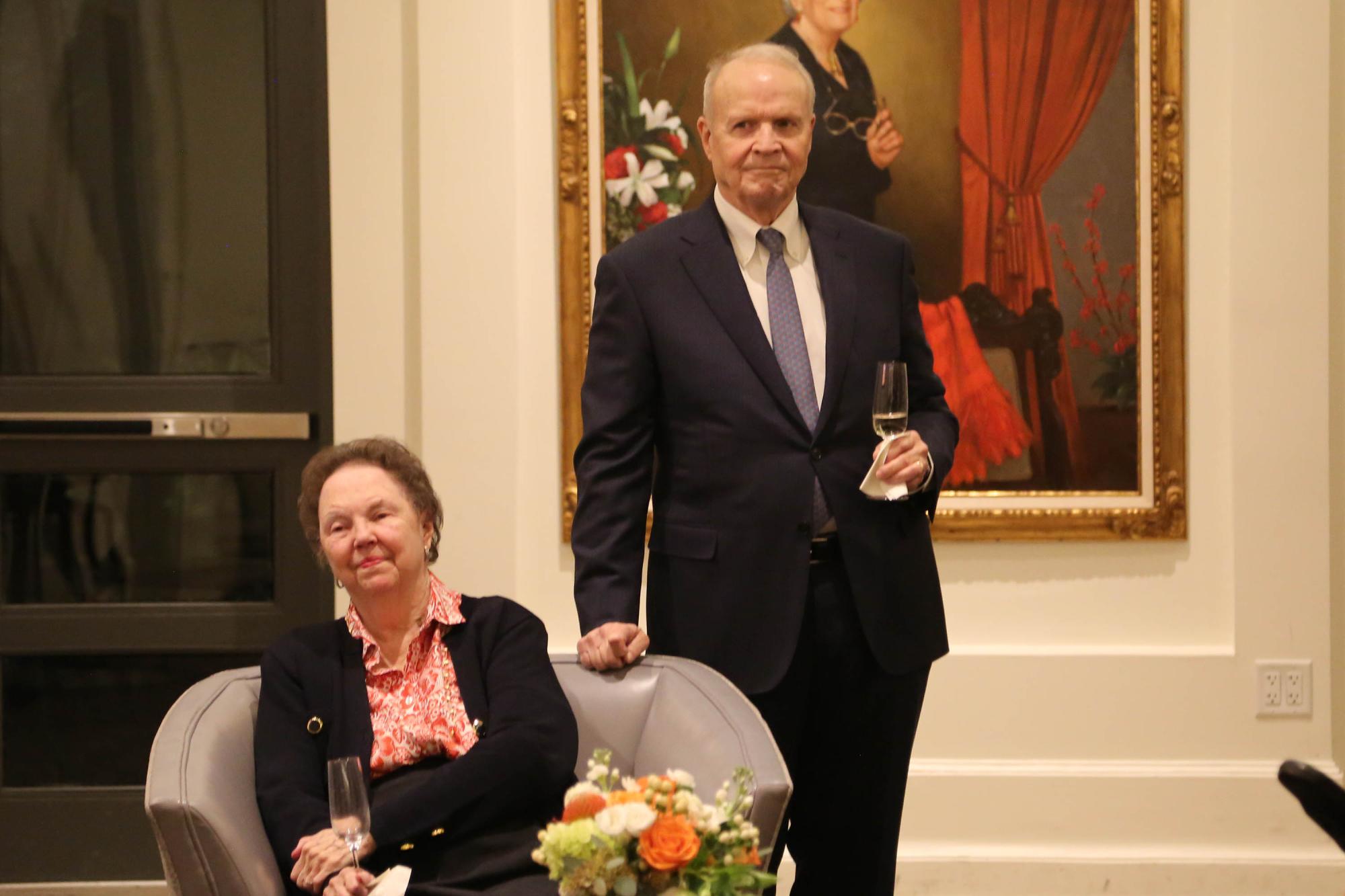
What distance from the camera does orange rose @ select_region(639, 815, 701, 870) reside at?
1.42m

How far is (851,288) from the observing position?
7.30ft

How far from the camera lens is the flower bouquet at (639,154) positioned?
3588 mm

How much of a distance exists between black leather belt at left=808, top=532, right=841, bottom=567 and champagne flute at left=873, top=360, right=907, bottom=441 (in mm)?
242

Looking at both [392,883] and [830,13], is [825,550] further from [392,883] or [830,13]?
[830,13]

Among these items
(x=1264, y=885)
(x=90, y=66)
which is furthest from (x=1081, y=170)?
→ (x=90, y=66)

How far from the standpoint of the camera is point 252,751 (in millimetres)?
2158

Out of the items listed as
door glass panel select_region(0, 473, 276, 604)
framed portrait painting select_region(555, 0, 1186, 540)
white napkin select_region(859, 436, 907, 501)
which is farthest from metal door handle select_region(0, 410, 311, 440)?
white napkin select_region(859, 436, 907, 501)

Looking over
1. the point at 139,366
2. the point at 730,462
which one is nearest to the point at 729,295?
the point at 730,462

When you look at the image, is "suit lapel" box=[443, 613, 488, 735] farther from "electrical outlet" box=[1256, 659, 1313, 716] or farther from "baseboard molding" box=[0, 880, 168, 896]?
"electrical outlet" box=[1256, 659, 1313, 716]

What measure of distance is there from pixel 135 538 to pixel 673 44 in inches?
81.0

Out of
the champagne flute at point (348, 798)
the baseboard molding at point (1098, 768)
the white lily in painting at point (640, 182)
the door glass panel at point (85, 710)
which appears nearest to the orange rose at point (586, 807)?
the champagne flute at point (348, 798)

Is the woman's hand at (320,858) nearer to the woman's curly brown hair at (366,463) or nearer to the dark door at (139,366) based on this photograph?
the woman's curly brown hair at (366,463)

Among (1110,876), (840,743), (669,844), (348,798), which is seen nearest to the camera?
(669,844)

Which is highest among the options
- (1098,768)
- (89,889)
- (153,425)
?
(153,425)
